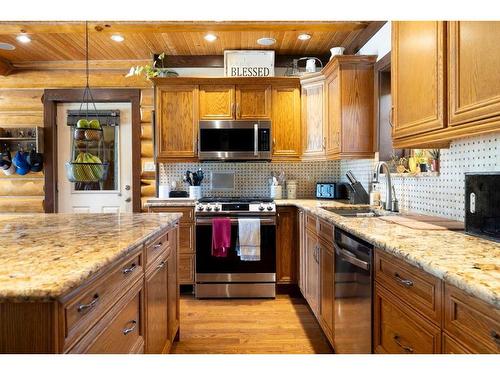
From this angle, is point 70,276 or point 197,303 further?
point 197,303

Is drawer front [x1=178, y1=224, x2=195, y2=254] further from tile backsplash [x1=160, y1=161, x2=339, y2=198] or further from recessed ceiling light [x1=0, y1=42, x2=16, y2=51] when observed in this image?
recessed ceiling light [x1=0, y1=42, x2=16, y2=51]

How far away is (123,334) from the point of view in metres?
1.40

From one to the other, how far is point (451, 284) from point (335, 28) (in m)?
2.91

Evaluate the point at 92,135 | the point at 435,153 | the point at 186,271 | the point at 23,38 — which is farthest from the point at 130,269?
the point at 23,38

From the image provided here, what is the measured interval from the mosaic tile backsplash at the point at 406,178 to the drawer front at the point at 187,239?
0.72 meters

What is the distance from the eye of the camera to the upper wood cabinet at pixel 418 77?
64.0 inches

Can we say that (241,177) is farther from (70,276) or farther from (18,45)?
(70,276)

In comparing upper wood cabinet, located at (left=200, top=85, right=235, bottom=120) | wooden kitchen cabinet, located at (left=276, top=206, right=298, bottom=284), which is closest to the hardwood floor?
wooden kitchen cabinet, located at (left=276, top=206, right=298, bottom=284)

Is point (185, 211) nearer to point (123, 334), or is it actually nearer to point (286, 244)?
point (286, 244)

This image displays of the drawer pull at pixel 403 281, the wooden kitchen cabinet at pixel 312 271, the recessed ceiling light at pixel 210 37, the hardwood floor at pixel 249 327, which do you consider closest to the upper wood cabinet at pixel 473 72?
the drawer pull at pixel 403 281

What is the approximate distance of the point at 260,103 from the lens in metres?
3.93

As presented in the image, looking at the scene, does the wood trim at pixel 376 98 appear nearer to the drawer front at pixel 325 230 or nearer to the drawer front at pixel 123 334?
the drawer front at pixel 325 230

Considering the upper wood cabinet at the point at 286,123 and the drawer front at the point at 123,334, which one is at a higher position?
the upper wood cabinet at the point at 286,123
